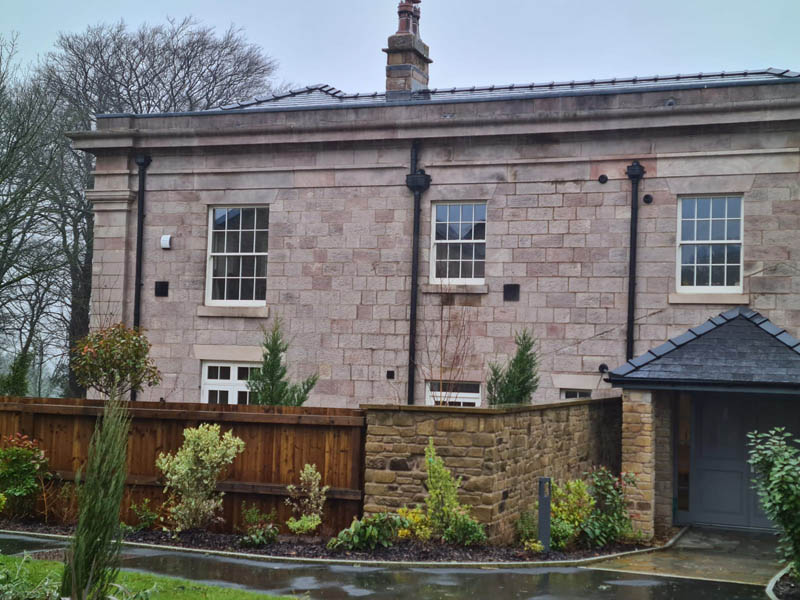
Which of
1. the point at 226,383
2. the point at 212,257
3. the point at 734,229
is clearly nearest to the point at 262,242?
the point at 212,257

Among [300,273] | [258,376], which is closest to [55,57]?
[300,273]

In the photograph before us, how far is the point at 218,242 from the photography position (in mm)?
22031

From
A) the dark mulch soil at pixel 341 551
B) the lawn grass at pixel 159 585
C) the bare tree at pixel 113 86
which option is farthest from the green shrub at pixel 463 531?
the bare tree at pixel 113 86

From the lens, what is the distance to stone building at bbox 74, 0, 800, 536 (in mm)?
18625

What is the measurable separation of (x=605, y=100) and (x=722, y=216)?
10.1ft

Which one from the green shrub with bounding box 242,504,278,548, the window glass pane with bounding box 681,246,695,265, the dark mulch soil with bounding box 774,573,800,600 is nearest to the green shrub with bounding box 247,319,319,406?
the green shrub with bounding box 242,504,278,548

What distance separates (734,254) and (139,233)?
482 inches

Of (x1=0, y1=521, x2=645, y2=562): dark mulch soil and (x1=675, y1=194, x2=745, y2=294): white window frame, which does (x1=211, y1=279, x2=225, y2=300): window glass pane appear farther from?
(x1=675, y1=194, x2=745, y2=294): white window frame

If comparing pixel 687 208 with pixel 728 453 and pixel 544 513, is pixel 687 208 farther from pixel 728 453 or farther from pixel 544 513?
pixel 544 513

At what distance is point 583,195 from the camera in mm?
19547

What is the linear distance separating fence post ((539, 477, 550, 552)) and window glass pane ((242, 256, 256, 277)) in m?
10.3

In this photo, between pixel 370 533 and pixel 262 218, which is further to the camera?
pixel 262 218

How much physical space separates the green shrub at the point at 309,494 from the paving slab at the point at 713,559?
3.51 meters

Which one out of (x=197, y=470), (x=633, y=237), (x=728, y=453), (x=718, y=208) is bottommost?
(x=197, y=470)
